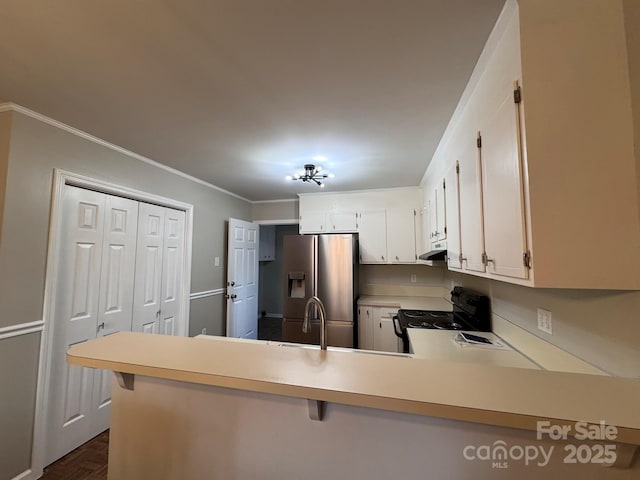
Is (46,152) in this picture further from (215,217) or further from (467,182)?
(467,182)

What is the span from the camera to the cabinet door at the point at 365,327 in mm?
3409

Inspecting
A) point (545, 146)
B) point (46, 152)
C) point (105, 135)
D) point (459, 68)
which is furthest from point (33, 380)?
point (459, 68)

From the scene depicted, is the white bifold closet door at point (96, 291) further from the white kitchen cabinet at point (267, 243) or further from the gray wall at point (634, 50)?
the white kitchen cabinet at point (267, 243)

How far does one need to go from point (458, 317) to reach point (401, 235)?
1414 millimetres

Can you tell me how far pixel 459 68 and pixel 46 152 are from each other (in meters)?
2.76

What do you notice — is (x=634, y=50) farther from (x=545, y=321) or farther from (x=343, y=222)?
(x=343, y=222)

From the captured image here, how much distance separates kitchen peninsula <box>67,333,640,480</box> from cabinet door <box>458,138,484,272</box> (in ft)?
2.48

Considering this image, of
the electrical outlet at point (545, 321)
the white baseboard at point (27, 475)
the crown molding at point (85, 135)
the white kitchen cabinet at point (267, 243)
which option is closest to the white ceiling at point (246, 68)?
the crown molding at point (85, 135)

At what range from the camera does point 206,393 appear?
1.09m

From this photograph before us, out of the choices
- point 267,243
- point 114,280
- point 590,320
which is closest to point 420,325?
point 590,320

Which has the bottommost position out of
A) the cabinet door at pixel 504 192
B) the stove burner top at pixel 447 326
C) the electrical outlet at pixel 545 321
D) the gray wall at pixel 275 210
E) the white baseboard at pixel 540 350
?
the stove burner top at pixel 447 326

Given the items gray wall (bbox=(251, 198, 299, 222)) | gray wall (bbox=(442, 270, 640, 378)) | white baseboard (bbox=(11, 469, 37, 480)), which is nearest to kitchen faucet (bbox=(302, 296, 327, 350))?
gray wall (bbox=(442, 270, 640, 378))

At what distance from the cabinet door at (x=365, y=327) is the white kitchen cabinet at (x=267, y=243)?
3503mm

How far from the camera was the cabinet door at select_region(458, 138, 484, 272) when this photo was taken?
142 centimetres
